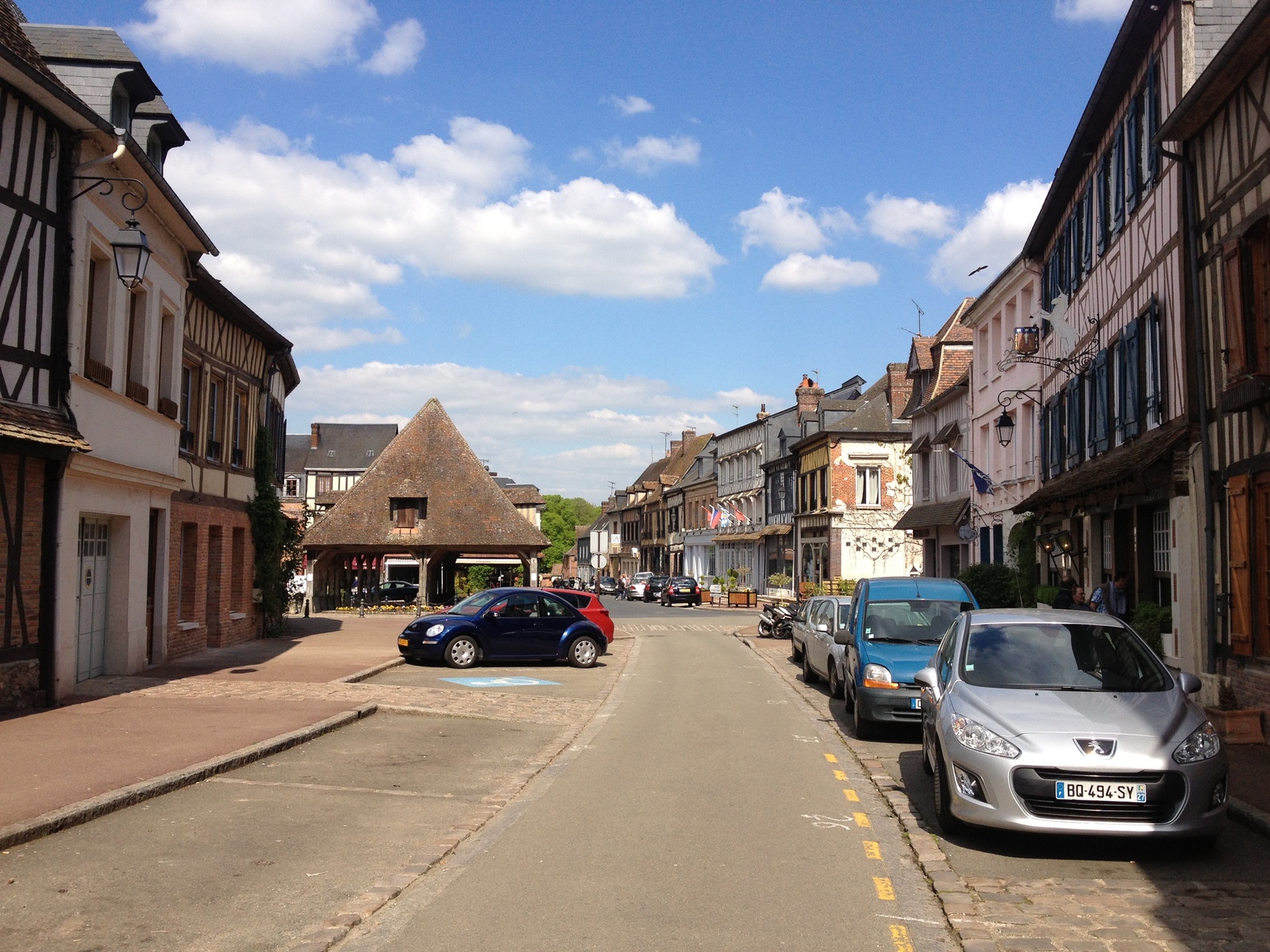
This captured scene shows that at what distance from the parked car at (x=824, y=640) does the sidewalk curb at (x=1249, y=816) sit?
641cm

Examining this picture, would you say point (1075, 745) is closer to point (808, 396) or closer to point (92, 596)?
point (92, 596)

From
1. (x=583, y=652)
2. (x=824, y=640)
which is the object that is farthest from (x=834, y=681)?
(x=583, y=652)

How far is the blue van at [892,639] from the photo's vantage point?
12.2m

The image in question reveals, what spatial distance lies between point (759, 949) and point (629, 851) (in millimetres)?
1994

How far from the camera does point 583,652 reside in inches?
850

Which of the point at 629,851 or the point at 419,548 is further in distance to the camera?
the point at 419,548

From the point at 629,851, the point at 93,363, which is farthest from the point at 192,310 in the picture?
the point at 629,851

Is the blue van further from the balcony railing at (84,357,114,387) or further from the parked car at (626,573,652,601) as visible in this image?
the parked car at (626,573,652,601)

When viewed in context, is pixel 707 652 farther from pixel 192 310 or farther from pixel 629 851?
pixel 629 851

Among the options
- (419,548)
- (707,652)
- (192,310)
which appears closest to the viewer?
(192,310)

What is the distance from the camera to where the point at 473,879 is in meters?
6.46

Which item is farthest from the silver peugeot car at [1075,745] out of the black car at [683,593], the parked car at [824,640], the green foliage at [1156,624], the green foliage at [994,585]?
the black car at [683,593]

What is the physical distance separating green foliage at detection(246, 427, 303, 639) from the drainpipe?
61.8 feet

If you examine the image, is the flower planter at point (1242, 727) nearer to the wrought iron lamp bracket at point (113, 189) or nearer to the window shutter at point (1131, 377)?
the window shutter at point (1131, 377)
